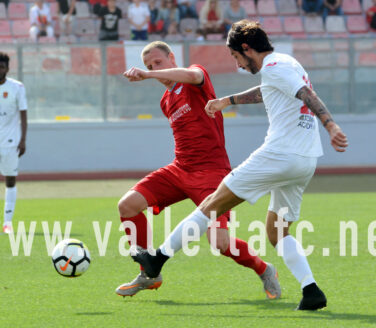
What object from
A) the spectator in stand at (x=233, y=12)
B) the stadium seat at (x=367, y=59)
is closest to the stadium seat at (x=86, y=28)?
the spectator in stand at (x=233, y=12)

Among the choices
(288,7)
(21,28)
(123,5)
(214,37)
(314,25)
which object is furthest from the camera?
(288,7)

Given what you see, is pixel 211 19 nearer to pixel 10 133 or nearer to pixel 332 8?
Result: pixel 332 8

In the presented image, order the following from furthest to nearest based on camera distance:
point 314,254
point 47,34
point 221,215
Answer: point 47,34 < point 314,254 < point 221,215

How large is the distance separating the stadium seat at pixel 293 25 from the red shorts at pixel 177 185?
17536mm

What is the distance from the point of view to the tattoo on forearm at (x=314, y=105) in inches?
219

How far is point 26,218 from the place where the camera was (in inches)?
496

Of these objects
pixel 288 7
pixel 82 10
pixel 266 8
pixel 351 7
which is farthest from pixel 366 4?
pixel 82 10

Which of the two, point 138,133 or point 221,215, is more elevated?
point 221,215

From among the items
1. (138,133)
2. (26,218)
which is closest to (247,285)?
(26,218)

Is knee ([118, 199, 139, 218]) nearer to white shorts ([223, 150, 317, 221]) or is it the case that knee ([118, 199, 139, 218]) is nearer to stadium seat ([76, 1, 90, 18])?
white shorts ([223, 150, 317, 221])

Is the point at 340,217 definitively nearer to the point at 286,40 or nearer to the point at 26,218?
the point at 26,218

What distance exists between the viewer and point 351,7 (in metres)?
25.0

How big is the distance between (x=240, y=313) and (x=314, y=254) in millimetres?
3049

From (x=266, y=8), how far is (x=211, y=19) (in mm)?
3017
